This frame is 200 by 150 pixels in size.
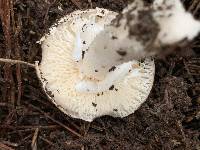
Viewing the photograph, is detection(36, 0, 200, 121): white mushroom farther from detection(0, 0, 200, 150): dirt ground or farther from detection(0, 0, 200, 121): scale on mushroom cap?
detection(0, 0, 200, 150): dirt ground

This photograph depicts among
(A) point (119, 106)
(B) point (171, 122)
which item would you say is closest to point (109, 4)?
(A) point (119, 106)

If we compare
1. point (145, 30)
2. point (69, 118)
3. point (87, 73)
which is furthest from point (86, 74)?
point (145, 30)

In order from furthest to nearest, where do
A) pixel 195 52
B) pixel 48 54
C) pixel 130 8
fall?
pixel 195 52 → pixel 48 54 → pixel 130 8

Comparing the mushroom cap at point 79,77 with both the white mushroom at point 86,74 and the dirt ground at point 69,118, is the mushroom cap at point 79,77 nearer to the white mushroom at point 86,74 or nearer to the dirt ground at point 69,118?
the white mushroom at point 86,74

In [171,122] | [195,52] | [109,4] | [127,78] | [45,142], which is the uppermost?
[109,4]

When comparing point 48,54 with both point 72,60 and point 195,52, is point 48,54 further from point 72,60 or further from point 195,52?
point 195,52

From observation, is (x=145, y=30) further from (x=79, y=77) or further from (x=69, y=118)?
(x=69, y=118)
